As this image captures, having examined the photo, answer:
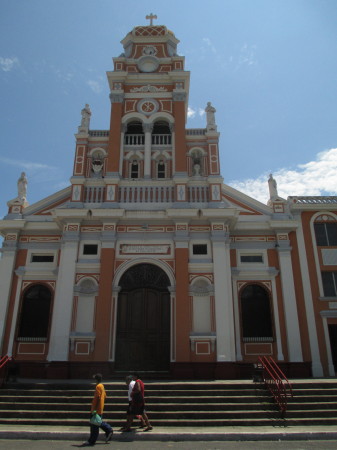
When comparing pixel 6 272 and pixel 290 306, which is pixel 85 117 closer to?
pixel 6 272

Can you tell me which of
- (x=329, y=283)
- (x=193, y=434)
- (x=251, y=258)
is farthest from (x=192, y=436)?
(x=329, y=283)

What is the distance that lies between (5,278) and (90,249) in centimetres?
405

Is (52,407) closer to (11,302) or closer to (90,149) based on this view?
(11,302)

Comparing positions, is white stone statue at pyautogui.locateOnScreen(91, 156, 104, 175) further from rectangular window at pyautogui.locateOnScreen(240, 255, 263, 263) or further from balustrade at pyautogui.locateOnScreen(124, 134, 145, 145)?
rectangular window at pyautogui.locateOnScreen(240, 255, 263, 263)

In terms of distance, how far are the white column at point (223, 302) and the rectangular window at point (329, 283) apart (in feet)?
16.3

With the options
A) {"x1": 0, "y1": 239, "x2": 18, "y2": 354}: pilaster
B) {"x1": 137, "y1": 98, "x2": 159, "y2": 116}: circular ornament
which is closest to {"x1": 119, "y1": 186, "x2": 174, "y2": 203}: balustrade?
{"x1": 137, "y1": 98, "x2": 159, "y2": 116}: circular ornament

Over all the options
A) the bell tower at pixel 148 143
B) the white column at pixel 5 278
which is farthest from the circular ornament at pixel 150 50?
the white column at pixel 5 278

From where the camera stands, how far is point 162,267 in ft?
52.3

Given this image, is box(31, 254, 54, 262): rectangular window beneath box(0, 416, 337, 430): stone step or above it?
above

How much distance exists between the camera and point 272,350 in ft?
51.7

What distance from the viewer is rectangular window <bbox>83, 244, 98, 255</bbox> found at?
53.6 ft

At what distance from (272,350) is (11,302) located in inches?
456

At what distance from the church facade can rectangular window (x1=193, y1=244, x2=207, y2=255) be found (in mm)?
46

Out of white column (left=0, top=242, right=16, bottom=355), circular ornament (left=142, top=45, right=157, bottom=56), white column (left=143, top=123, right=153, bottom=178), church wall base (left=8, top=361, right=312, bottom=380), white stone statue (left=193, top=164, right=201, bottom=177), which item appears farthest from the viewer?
circular ornament (left=142, top=45, right=157, bottom=56)
